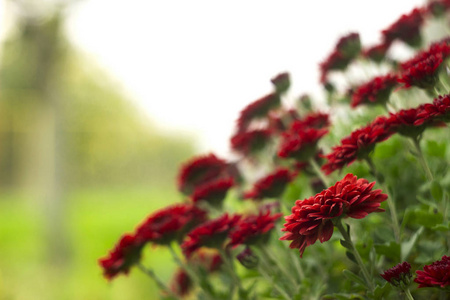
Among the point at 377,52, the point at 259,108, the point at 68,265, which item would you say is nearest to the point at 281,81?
the point at 259,108

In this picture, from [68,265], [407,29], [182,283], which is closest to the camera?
[407,29]

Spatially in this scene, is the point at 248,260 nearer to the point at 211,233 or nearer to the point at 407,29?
the point at 211,233

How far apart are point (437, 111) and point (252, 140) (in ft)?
1.85

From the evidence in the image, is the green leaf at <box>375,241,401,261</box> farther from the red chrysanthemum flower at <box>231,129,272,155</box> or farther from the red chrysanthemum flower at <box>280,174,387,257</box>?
the red chrysanthemum flower at <box>231,129,272,155</box>

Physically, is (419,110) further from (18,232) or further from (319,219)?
(18,232)

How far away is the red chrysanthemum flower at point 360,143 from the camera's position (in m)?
0.60

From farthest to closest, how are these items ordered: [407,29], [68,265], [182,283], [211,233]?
[68,265], [182,283], [407,29], [211,233]

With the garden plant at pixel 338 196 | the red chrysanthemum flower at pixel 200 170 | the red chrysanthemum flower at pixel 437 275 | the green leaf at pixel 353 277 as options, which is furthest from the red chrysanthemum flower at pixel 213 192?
the red chrysanthemum flower at pixel 437 275

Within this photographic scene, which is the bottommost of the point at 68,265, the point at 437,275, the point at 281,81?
the point at 437,275

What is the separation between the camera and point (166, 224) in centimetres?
81

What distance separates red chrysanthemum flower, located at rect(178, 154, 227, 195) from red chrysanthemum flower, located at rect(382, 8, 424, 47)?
1.58 ft

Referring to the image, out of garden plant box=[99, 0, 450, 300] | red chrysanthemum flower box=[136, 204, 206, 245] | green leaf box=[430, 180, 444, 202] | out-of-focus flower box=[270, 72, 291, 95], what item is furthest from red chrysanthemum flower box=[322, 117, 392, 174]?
out-of-focus flower box=[270, 72, 291, 95]

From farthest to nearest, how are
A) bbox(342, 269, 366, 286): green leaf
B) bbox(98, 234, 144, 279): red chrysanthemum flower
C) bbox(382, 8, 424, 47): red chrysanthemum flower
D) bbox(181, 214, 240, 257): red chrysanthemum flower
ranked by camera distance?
bbox(382, 8, 424, 47): red chrysanthemum flower < bbox(98, 234, 144, 279): red chrysanthemum flower < bbox(181, 214, 240, 257): red chrysanthemum flower < bbox(342, 269, 366, 286): green leaf

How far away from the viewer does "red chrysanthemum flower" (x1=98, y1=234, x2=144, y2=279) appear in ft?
2.68
